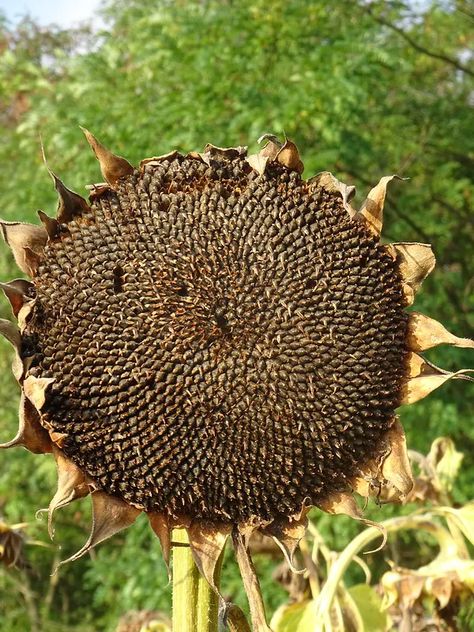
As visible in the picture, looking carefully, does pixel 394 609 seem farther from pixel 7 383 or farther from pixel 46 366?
pixel 7 383

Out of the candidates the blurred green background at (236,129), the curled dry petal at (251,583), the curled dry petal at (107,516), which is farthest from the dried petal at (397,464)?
the blurred green background at (236,129)

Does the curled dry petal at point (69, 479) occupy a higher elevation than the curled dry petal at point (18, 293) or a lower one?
lower

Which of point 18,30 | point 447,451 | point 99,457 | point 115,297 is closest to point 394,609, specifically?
point 447,451

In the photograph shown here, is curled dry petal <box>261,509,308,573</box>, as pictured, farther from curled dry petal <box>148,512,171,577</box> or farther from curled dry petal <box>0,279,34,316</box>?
curled dry petal <box>0,279,34,316</box>

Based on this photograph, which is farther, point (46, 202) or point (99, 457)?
point (46, 202)

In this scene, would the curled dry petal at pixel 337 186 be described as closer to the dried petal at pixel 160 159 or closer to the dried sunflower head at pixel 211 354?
the dried sunflower head at pixel 211 354

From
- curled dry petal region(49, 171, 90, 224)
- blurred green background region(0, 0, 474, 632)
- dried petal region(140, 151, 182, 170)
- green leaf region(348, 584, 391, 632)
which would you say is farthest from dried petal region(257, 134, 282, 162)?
blurred green background region(0, 0, 474, 632)

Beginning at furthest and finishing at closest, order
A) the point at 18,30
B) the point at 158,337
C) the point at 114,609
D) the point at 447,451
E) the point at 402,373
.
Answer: the point at 18,30 → the point at 114,609 → the point at 447,451 → the point at 402,373 → the point at 158,337

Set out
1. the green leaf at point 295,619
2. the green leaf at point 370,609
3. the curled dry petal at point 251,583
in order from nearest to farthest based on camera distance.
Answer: the curled dry petal at point 251,583 → the green leaf at point 295,619 → the green leaf at point 370,609

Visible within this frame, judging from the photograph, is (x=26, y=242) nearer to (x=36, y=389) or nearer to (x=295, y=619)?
(x=36, y=389)
